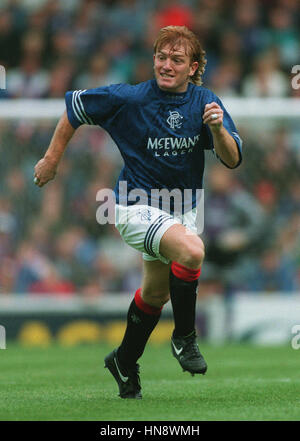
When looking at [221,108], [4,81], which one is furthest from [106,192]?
[221,108]

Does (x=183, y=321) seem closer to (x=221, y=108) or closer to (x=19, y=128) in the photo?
(x=221, y=108)

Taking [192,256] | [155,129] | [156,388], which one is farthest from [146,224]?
[156,388]

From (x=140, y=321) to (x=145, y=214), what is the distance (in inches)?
27.6

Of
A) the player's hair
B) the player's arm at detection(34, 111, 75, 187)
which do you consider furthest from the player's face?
the player's arm at detection(34, 111, 75, 187)

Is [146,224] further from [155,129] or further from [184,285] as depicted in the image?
[155,129]

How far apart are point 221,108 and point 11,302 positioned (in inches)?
256

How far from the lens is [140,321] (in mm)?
5711

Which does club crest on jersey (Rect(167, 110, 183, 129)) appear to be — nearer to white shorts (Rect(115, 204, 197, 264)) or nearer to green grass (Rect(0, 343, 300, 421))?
white shorts (Rect(115, 204, 197, 264))

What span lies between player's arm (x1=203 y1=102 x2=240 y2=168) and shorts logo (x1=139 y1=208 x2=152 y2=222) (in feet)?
1.72

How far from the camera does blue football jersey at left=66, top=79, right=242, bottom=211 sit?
5531 mm

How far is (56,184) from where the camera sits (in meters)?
11.6

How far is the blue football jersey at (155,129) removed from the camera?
18.1ft

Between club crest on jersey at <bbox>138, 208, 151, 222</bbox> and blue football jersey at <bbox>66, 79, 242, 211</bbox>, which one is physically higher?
blue football jersey at <bbox>66, 79, 242, 211</bbox>

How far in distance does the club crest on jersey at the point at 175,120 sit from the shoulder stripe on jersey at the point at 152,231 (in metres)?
0.55
